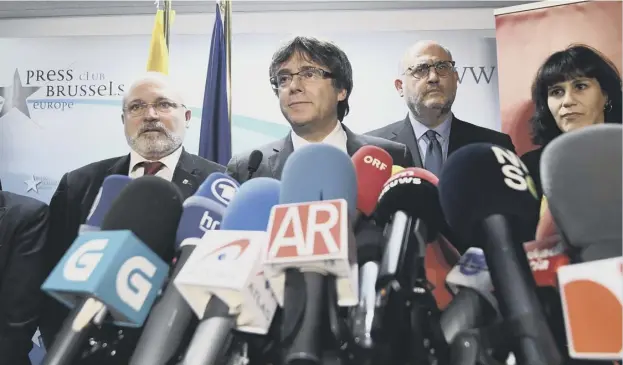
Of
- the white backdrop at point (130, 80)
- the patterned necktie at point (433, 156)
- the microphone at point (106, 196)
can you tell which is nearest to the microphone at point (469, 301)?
the microphone at point (106, 196)

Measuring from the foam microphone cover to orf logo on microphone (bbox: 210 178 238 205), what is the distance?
0.36 meters

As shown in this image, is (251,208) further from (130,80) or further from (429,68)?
(130,80)

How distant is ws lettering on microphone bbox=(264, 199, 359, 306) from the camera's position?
0.48 meters

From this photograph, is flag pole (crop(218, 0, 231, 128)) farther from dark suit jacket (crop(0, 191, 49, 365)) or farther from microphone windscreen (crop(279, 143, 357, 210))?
microphone windscreen (crop(279, 143, 357, 210))

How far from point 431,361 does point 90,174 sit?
1128 millimetres

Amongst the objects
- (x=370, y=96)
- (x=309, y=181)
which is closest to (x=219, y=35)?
(x=370, y=96)

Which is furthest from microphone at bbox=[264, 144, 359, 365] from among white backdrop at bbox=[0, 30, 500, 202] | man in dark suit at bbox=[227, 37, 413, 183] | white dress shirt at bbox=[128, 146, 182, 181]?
white backdrop at bbox=[0, 30, 500, 202]

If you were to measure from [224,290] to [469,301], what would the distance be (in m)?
0.23

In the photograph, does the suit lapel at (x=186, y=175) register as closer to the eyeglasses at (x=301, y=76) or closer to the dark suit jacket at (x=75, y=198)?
the dark suit jacket at (x=75, y=198)

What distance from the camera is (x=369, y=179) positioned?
65cm

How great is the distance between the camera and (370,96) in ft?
7.28

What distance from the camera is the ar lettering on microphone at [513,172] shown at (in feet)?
1.74

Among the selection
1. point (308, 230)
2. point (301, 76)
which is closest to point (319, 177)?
point (308, 230)

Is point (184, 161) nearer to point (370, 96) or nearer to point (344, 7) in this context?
point (370, 96)
